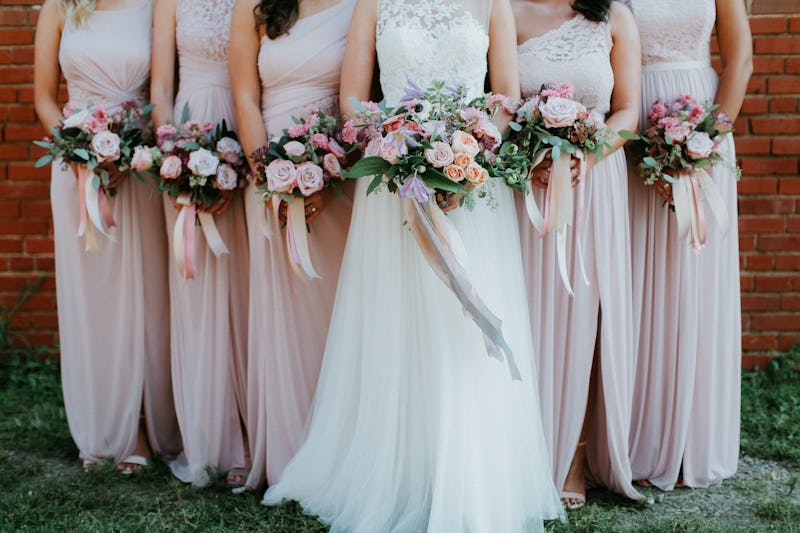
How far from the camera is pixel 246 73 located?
4023 millimetres

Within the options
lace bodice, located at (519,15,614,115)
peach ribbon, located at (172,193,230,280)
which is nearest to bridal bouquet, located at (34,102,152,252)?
peach ribbon, located at (172,193,230,280)

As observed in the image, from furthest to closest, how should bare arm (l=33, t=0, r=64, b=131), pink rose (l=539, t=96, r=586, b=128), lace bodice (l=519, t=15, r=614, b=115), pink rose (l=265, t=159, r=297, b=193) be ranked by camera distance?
bare arm (l=33, t=0, r=64, b=131), lace bodice (l=519, t=15, r=614, b=115), pink rose (l=265, t=159, r=297, b=193), pink rose (l=539, t=96, r=586, b=128)

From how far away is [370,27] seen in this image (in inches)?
144

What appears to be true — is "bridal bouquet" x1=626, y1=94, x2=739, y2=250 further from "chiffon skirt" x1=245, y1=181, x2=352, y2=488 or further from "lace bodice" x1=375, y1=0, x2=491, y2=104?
"chiffon skirt" x1=245, y1=181, x2=352, y2=488

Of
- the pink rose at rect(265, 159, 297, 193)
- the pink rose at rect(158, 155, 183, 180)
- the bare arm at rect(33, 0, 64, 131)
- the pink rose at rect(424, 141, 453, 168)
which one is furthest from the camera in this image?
the bare arm at rect(33, 0, 64, 131)

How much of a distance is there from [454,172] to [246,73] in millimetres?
1386

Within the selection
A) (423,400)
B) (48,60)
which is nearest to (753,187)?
(423,400)

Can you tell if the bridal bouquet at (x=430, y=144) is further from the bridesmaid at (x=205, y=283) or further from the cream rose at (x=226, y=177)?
the bridesmaid at (x=205, y=283)

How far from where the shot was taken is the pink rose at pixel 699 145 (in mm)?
3863

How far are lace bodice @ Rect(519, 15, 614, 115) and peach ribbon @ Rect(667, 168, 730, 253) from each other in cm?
54

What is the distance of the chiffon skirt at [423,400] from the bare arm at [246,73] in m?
0.66

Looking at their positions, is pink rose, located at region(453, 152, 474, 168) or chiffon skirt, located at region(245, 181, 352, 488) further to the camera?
chiffon skirt, located at region(245, 181, 352, 488)

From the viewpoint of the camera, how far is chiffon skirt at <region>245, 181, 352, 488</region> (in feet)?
13.2

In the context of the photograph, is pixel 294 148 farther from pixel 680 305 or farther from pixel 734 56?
pixel 734 56
